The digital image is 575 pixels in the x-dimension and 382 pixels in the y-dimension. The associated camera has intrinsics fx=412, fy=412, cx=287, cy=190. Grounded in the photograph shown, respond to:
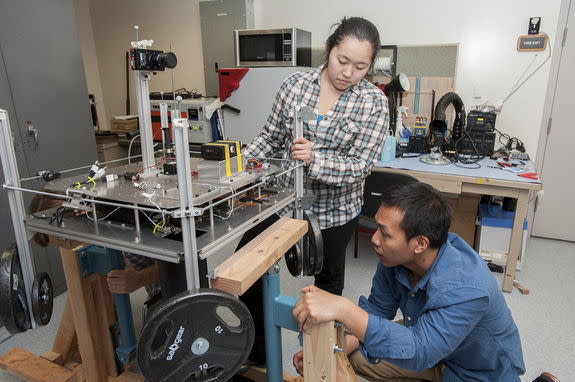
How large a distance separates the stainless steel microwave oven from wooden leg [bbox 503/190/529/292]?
1768mm

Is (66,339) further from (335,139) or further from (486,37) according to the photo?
(486,37)

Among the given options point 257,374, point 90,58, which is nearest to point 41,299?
point 257,374

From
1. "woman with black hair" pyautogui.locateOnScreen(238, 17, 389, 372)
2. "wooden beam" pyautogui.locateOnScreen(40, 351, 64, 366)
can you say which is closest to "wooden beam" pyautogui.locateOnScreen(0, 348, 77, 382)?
"wooden beam" pyautogui.locateOnScreen(40, 351, 64, 366)

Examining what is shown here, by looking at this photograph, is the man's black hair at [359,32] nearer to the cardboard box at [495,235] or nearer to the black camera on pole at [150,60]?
the black camera on pole at [150,60]

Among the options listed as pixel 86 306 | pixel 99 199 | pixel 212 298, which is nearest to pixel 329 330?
pixel 212 298

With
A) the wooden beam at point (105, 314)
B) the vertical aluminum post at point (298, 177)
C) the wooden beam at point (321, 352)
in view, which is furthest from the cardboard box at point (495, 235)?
the wooden beam at point (105, 314)

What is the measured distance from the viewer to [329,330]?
34.5 inches

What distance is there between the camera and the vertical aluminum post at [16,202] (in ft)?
3.03

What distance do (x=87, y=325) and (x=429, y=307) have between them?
1.12m

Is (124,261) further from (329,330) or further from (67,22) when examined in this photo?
(67,22)

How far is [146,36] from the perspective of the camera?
4.19 m

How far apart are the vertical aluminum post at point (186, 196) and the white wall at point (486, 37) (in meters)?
2.85

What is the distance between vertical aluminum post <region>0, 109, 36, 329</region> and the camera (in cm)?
92

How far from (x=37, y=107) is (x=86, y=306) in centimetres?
137
